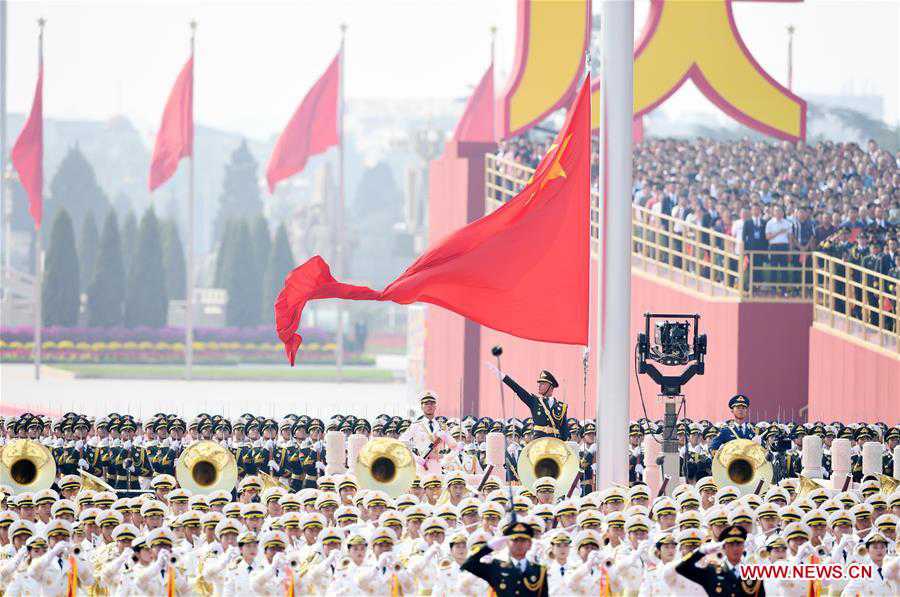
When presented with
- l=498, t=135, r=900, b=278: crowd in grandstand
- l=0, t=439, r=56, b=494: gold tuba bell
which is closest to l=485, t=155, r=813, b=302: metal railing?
l=498, t=135, r=900, b=278: crowd in grandstand

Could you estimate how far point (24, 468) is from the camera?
17.0m

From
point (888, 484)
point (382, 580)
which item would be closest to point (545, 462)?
point (888, 484)

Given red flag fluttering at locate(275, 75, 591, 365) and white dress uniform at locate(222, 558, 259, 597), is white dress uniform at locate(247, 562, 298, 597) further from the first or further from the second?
red flag fluttering at locate(275, 75, 591, 365)

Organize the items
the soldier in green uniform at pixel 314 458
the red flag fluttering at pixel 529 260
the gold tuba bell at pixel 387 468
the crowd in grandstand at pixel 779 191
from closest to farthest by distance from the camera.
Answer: the red flag fluttering at pixel 529 260
the gold tuba bell at pixel 387 468
the soldier in green uniform at pixel 314 458
the crowd in grandstand at pixel 779 191

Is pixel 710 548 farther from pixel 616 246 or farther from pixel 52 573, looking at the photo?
pixel 52 573

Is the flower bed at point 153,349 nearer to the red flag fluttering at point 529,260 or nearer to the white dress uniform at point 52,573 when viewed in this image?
the red flag fluttering at point 529,260

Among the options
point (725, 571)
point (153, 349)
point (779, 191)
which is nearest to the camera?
point (725, 571)

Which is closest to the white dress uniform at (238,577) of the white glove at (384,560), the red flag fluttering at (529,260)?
the white glove at (384,560)

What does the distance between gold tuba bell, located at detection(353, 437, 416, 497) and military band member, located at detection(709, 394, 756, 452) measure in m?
3.39

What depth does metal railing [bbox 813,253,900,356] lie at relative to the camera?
2484cm

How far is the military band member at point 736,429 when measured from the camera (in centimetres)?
1831

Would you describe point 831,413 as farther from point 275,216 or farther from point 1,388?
point 275,216

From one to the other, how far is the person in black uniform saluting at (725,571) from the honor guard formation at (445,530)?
0.04ft

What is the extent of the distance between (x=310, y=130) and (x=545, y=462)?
2417 centimetres
